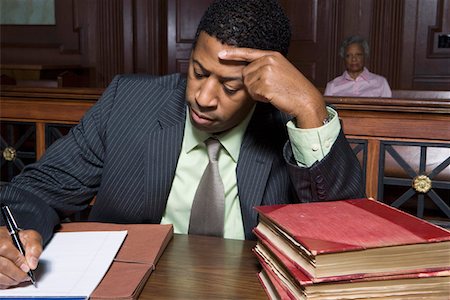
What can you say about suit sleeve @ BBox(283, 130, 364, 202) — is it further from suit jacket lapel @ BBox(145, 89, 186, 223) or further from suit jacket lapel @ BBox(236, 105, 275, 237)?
suit jacket lapel @ BBox(145, 89, 186, 223)

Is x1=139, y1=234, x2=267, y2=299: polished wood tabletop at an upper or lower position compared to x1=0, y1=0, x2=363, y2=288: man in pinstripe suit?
lower

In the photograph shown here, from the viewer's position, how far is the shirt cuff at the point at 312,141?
4.79ft

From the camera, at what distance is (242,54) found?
58.6 inches

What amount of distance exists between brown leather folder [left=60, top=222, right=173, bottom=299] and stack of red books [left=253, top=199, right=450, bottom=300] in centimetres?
27

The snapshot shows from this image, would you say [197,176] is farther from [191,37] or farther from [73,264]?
[191,37]

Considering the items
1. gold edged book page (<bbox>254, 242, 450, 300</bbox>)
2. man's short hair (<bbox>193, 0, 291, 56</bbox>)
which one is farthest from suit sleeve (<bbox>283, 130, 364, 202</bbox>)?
gold edged book page (<bbox>254, 242, 450, 300</bbox>)

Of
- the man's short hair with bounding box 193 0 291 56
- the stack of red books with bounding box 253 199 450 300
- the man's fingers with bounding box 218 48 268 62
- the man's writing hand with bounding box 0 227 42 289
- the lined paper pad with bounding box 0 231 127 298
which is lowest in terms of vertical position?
the lined paper pad with bounding box 0 231 127 298

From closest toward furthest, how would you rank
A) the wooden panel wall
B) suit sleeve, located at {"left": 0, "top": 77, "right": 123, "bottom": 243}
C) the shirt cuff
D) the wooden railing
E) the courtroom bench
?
1. the shirt cuff
2. suit sleeve, located at {"left": 0, "top": 77, "right": 123, "bottom": 243}
3. the courtroom bench
4. the wooden railing
5. the wooden panel wall

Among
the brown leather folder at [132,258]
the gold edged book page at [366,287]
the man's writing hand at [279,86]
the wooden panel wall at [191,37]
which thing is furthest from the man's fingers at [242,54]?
Answer: the wooden panel wall at [191,37]

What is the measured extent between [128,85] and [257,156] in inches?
18.9

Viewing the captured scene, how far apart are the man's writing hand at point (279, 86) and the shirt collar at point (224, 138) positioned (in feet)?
0.80

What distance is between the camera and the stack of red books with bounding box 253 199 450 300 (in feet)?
3.19

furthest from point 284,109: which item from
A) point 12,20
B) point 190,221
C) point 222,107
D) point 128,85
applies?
point 12,20

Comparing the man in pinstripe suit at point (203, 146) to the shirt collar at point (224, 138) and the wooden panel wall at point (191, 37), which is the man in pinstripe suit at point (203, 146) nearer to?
the shirt collar at point (224, 138)
